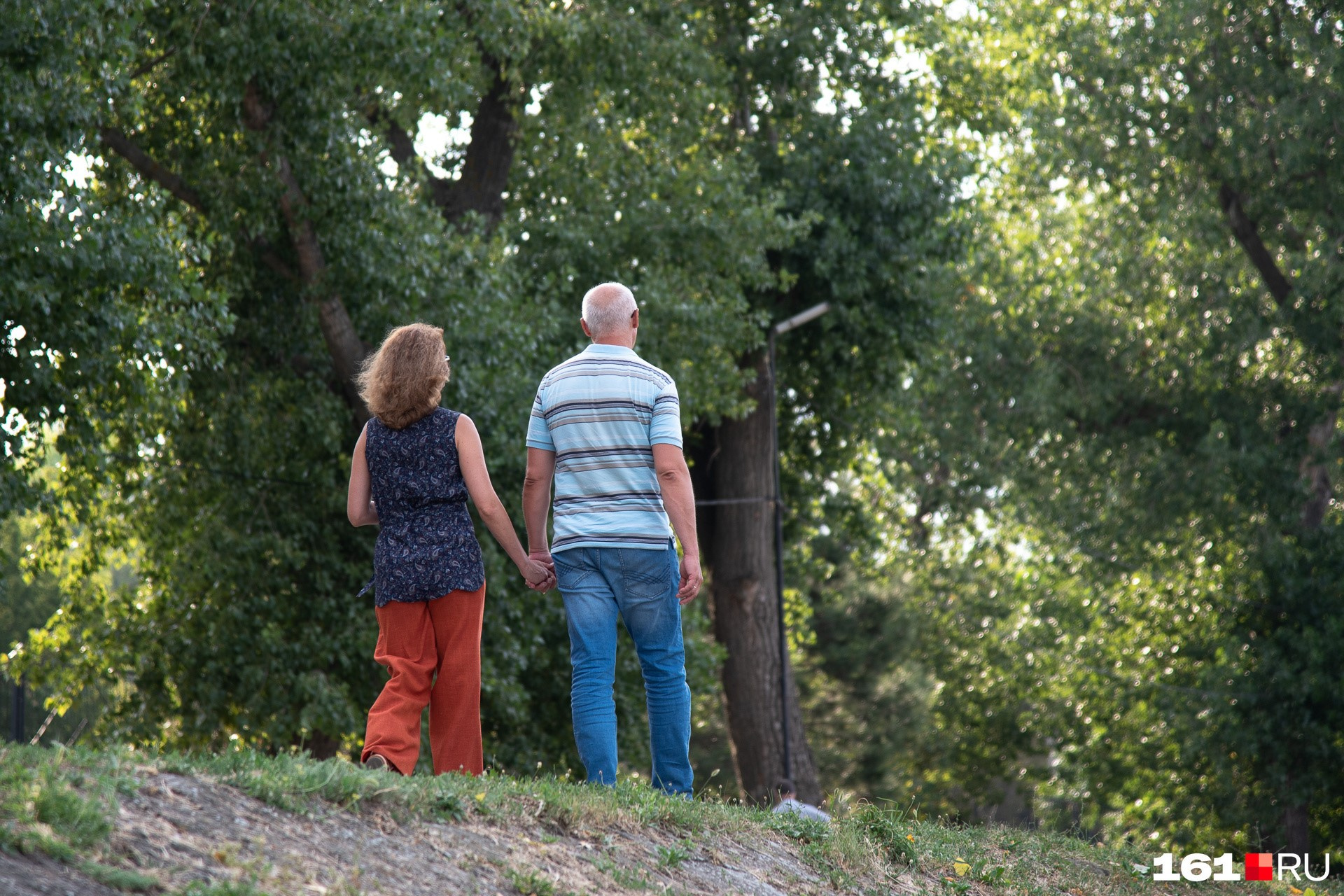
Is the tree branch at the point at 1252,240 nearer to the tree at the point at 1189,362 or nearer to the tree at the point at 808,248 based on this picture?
the tree at the point at 1189,362

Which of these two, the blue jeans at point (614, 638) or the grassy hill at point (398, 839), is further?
the blue jeans at point (614, 638)

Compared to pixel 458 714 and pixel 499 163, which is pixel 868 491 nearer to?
pixel 499 163

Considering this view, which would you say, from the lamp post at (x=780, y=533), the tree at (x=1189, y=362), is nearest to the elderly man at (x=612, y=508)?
the lamp post at (x=780, y=533)

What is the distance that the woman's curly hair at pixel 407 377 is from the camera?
525cm

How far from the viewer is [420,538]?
5.31 metres

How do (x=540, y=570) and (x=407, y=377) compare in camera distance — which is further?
(x=540, y=570)

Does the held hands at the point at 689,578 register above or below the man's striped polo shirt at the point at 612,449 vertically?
below

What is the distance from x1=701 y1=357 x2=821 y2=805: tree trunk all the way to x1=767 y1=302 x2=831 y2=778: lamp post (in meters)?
0.11

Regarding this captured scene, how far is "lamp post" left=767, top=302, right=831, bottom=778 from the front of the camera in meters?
18.2

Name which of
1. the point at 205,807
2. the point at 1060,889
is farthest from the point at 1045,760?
the point at 205,807

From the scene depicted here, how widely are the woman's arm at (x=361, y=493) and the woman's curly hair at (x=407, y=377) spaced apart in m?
0.17

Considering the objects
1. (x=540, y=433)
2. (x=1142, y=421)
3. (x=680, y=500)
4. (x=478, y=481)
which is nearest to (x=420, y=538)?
(x=478, y=481)

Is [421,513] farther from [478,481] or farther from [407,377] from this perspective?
[407,377]

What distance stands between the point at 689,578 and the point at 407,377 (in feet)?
4.15
